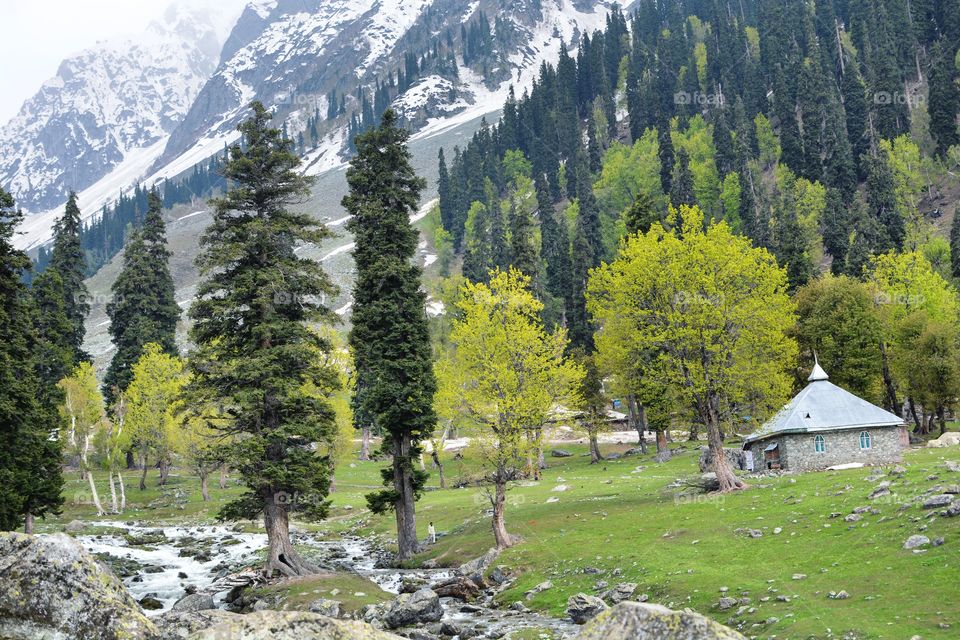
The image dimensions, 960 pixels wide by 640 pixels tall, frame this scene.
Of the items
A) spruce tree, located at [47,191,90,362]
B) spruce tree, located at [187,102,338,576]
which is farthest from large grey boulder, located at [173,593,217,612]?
spruce tree, located at [47,191,90,362]

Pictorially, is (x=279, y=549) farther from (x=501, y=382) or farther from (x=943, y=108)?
(x=943, y=108)

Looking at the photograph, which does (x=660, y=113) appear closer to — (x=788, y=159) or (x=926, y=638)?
(x=788, y=159)

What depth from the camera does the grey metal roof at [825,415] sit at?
46.8 m

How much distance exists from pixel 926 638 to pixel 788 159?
12711cm

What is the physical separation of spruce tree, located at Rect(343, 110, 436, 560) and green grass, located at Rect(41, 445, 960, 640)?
337 cm

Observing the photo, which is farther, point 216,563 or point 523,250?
point 523,250

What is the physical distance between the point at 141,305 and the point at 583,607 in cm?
7933

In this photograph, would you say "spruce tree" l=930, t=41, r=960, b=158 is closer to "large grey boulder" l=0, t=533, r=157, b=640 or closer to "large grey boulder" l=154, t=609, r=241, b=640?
"large grey boulder" l=154, t=609, r=241, b=640

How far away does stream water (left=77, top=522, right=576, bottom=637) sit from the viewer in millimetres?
27719

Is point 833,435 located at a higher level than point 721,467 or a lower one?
higher

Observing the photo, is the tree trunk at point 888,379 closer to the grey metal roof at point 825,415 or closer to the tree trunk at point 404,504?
the grey metal roof at point 825,415

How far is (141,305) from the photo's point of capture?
299 ft

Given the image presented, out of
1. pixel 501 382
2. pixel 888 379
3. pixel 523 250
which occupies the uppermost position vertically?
pixel 523 250

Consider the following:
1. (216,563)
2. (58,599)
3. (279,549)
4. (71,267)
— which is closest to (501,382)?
(279,549)
